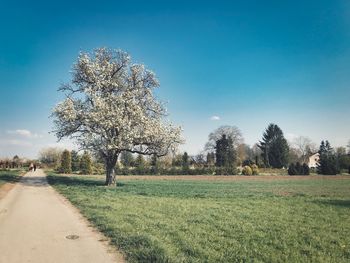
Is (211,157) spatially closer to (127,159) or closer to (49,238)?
(127,159)

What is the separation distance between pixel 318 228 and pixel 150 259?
22.3 feet

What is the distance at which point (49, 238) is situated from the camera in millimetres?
9430

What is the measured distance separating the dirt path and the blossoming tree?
1374cm

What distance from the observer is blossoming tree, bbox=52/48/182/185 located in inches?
1104

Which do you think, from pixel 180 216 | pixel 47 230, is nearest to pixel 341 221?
pixel 180 216

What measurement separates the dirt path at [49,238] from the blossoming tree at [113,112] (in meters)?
13.7

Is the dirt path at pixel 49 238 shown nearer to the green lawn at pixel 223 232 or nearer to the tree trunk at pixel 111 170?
the green lawn at pixel 223 232

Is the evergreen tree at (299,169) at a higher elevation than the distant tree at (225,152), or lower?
lower

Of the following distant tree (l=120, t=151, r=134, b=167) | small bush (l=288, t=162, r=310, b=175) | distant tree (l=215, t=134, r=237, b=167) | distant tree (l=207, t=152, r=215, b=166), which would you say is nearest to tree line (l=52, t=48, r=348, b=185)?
small bush (l=288, t=162, r=310, b=175)

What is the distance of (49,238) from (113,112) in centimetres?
1919

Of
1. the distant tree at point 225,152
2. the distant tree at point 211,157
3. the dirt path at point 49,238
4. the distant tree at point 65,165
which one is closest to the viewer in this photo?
the dirt path at point 49,238

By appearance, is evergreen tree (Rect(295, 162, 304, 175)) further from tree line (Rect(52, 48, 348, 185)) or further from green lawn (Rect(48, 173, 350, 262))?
green lawn (Rect(48, 173, 350, 262))

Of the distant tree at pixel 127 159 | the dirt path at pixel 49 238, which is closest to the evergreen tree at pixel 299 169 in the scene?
the distant tree at pixel 127 159

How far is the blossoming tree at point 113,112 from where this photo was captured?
28.0 metres
